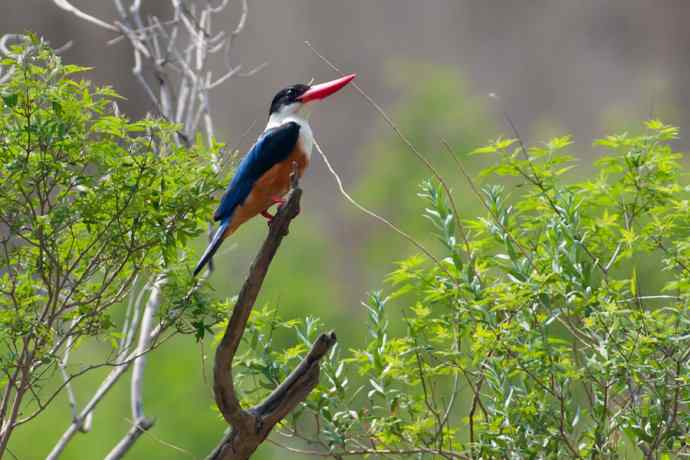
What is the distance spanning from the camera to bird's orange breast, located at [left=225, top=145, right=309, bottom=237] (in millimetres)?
2604

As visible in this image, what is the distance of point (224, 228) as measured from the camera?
2.59 m

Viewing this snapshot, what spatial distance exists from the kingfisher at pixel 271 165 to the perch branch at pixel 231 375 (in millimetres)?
367

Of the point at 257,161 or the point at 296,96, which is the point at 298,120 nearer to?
the point at 296,96

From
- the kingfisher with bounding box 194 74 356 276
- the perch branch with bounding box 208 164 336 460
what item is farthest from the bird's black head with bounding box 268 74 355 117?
the perch branch with bounding box 208 164 336 460

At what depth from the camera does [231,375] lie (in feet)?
7.02

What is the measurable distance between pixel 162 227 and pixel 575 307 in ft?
3.19

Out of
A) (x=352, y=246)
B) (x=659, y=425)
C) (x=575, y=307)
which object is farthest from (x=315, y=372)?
(x=352, y=246)

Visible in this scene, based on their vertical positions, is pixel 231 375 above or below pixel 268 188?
below

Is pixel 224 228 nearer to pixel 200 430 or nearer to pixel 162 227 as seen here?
pixel 162 227

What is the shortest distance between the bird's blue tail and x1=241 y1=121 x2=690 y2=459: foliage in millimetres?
207

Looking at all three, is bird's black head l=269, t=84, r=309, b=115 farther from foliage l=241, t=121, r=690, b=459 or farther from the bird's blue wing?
foliage l=241, t=121, r=690, b=459

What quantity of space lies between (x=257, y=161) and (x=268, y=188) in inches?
3.1

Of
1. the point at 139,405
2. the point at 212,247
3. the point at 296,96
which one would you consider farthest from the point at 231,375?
the point at 296,96

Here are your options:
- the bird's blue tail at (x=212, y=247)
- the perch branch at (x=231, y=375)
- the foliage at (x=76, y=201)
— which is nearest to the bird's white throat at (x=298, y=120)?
the bird's blue tail at (x=212, y=247)
